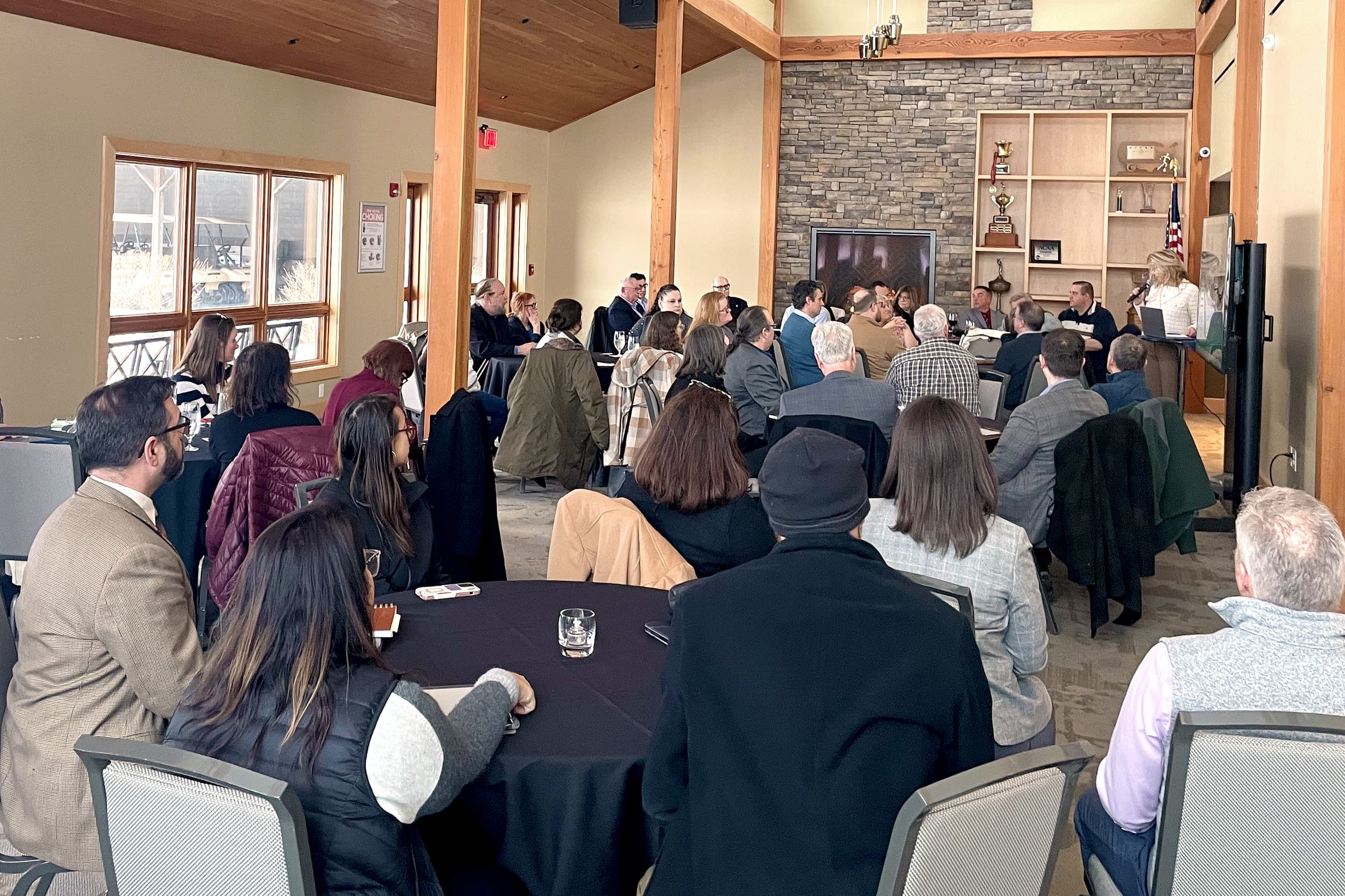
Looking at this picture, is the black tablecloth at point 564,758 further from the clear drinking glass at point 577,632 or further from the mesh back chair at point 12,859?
the mesh back chair at point 12,859

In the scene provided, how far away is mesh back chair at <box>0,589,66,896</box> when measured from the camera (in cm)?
244

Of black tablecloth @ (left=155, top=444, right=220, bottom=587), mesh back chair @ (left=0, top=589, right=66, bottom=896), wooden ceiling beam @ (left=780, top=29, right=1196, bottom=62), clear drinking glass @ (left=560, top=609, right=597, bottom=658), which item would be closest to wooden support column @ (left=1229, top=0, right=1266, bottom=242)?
wooden ceiling beam @ (left=780, top=29, right=1196, bottom=62)

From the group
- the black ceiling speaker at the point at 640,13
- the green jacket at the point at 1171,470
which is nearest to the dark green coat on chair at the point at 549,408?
the green jacket at the point at 1171,470

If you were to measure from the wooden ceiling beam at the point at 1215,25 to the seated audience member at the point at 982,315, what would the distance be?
3033 mm

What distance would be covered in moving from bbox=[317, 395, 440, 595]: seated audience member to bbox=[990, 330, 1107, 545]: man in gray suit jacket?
2.86m

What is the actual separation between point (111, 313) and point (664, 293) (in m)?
3.72

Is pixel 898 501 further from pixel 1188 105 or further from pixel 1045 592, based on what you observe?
pixel 1188 105

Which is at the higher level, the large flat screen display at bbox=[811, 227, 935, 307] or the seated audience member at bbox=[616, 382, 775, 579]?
the large flat screen display at bbox=[811, 227, 935, 307]

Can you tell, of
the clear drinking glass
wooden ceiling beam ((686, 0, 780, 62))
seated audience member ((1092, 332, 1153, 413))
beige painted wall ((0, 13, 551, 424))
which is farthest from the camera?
wooden ceiling beam ((686, 0, 780, 62))

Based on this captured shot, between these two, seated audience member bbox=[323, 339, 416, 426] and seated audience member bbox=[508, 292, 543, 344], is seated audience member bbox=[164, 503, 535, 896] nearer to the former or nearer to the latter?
seated audience member bbox=[323, 339, 416, 426]

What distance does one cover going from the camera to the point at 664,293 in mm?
9461

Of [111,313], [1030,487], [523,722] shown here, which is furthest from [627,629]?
[111,313]

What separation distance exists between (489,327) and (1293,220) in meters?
5.18

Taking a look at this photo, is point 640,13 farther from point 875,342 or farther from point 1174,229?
point 1174,229
